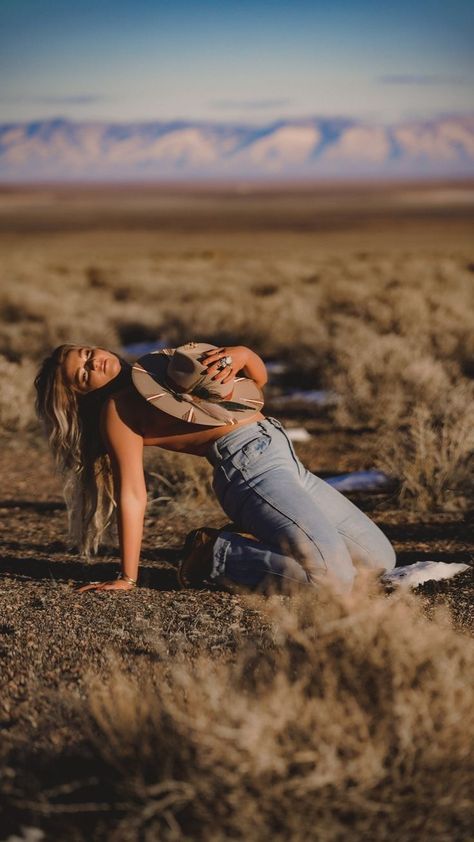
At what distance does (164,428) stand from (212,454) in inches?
10.4

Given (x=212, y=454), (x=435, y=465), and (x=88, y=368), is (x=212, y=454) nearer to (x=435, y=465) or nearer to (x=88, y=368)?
(x=88, y=368)

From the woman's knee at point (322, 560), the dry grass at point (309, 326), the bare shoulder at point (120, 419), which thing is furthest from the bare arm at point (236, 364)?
the dry grass at point (309, 326)

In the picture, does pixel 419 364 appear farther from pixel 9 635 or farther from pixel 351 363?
pixel 9 635

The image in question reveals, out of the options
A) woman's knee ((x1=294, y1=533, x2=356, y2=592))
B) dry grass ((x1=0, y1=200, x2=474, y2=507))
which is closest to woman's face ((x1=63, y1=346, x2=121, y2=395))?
woman's knee ((x1=294, y1=533, x2=356, y2=592))

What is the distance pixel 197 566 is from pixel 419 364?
6.06m

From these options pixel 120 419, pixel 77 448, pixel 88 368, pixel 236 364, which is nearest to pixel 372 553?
pixel 236 364

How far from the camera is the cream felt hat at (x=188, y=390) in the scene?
421 centimetres

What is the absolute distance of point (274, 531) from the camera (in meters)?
4.12

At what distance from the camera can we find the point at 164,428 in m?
4.33

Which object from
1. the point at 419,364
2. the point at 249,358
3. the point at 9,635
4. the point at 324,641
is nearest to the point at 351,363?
the point at 419,364

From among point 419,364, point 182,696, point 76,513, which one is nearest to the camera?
point 182,696

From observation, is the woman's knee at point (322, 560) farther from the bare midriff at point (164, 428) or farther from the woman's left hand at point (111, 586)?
the woman's left hand at point (111, 586)

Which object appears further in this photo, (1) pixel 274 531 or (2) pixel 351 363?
(2) pixel 351 363

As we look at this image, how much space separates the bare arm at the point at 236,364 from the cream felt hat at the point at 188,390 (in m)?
0.04
